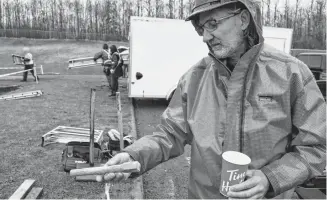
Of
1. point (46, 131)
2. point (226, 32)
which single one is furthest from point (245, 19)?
point (46, 131)

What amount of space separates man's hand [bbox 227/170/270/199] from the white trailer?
28.5 feet

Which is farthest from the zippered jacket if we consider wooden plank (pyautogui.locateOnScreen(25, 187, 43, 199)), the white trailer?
the white trailer

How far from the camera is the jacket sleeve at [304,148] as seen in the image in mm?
1446

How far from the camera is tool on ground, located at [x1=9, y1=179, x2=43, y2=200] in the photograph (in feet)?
13.0

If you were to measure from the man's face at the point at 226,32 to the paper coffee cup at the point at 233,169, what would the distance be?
60 centimetres

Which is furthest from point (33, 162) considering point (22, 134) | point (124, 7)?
point (124, 7)

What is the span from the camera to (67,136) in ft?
21.4

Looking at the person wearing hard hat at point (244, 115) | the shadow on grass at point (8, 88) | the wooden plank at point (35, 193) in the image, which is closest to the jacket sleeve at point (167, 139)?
the person wearing hard hat at point (244, 115)

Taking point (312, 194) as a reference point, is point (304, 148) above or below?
above

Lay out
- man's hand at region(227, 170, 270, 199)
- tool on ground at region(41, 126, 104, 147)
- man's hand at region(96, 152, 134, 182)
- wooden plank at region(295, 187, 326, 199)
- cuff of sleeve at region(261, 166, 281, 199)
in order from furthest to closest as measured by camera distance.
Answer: tool on ground at region(41, 126, 104, 147) → wooden plank at region(295, 187, 326, 199) → man's hand at region(96, 152, 134, 182) → cuff of sleeve at region(261, 166, 281, 199) → man's hand at region(227, 170, 270, 199)

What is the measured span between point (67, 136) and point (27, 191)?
250cm

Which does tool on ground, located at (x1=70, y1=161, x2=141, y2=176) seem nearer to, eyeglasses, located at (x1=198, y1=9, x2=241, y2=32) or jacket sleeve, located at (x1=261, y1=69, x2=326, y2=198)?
jacket sleeve, located at (x1=261, y1=69, x2=326, y2=198)

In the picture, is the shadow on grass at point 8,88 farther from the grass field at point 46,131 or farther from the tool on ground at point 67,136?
the tool on ground at point 67,136

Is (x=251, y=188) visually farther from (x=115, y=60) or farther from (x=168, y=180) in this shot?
(x=115, y=60)
